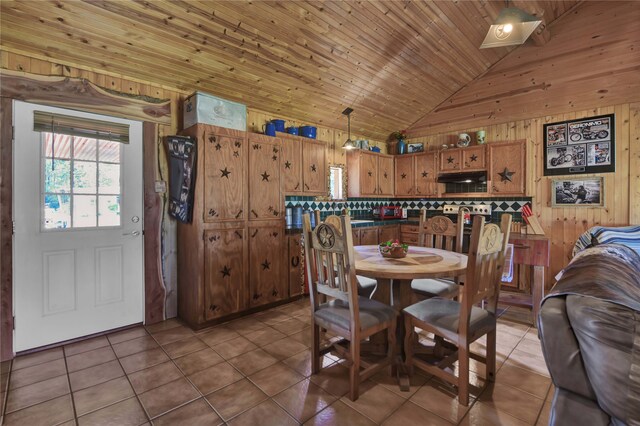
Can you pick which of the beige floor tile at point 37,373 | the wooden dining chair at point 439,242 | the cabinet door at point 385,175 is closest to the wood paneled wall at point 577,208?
the cabinet door at point 385,175

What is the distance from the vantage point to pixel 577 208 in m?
4.01

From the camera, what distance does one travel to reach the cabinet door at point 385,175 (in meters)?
5.41

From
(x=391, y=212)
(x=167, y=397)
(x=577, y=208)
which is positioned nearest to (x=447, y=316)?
(x=167, y=397)

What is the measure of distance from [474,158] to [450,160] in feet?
1.21

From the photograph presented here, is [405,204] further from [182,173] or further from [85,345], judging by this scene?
[85,345]

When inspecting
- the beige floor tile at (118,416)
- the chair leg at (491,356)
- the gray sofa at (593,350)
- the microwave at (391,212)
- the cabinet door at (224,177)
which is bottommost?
the beige floor tile at (118,416)

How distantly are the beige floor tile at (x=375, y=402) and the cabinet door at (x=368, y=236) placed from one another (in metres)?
2.88

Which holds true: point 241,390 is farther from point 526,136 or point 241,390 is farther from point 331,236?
point 526,136

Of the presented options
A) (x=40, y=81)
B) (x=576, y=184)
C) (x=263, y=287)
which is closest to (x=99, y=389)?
(x=263, y=287)

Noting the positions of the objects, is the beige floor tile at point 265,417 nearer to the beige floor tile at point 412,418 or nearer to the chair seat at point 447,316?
the beige floor tile at point 412,418

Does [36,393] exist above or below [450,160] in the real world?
below

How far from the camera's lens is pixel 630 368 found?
33.8 inches

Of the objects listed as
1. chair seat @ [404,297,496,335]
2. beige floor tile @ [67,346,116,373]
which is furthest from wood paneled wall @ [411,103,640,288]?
beige floor tile @ [67,346,116,373]

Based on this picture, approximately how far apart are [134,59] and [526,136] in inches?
198
